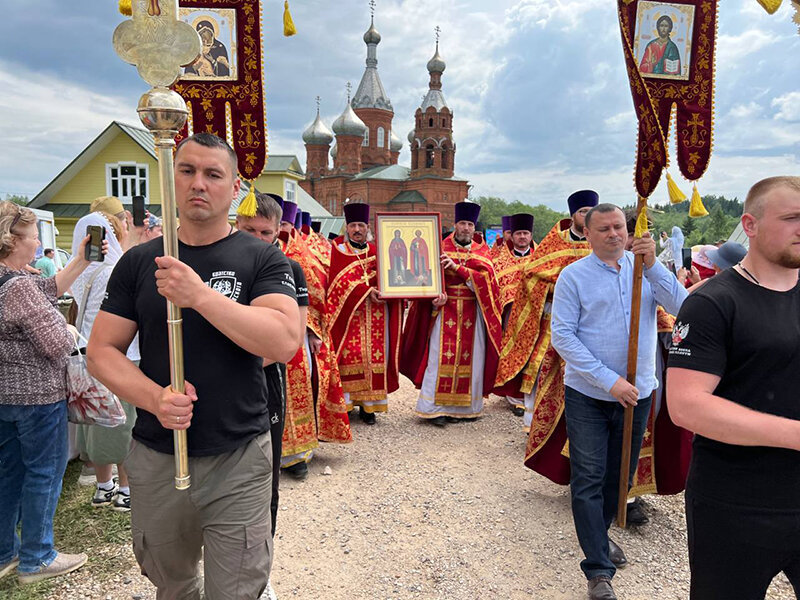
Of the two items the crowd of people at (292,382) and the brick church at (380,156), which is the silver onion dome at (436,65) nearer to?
the brick church at (380,156)

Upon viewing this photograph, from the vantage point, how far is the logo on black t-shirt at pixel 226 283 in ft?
6.29

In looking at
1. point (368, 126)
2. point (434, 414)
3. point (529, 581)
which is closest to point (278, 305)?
point (529, 581)

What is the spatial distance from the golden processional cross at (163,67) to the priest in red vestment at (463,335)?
4688mm

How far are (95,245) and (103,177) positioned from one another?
65.8 feet

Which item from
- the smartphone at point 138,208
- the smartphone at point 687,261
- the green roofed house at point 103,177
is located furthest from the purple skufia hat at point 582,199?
the green roofed house at point 103,177

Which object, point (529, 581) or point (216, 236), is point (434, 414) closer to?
point (529, 581)

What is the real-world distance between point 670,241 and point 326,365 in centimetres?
692

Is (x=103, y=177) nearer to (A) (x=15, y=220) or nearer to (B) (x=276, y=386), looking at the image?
(A) (x=15, y=220)

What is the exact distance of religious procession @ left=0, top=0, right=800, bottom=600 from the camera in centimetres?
184

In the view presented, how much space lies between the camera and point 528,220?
25.2ft

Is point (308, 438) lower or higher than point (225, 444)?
lower

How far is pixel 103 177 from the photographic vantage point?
67.9 feet

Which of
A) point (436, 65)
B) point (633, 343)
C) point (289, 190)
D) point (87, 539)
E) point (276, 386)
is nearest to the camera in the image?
point (276, 386)

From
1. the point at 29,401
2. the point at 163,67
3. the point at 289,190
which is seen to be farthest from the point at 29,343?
the point at 289,190
